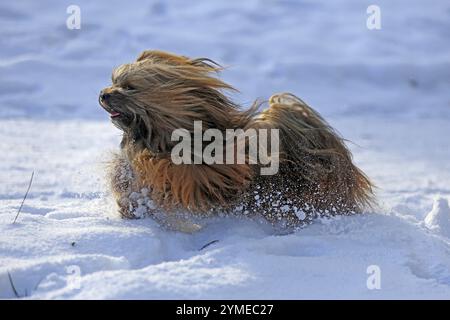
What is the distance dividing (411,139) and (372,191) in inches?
174

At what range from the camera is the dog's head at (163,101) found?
4.00 m

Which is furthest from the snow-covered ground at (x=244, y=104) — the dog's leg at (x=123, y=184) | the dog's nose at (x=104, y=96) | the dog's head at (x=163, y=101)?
the dog's nose at (x=104, y=96)

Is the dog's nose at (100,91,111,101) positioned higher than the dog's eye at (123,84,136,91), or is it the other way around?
the dog's eye at (123,84,136,91)

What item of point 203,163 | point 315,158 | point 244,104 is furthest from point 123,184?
point 315,158

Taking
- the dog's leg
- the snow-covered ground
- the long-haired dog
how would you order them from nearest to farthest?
the snow-covered ground
the long-haired dog
the dog's leg

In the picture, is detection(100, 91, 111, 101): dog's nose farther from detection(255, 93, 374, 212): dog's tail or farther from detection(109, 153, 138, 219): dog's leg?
detection(255, 93, 374, 212): dog's tail

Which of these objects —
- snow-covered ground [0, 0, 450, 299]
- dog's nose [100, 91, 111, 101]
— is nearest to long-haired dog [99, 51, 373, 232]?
dog's nose [100, 91, 111, 101]

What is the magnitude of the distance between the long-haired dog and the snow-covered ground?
0.11 meters

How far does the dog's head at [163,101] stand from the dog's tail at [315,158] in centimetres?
23

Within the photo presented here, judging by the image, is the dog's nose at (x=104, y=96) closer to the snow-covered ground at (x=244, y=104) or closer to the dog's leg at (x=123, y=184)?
the dog's leg at (x=123, y=184)

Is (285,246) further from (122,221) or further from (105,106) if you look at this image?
(105,106)

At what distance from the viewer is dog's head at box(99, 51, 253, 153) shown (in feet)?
13.1

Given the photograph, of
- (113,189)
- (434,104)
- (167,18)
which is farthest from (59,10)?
(113,189)

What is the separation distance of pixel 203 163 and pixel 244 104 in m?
0.47
